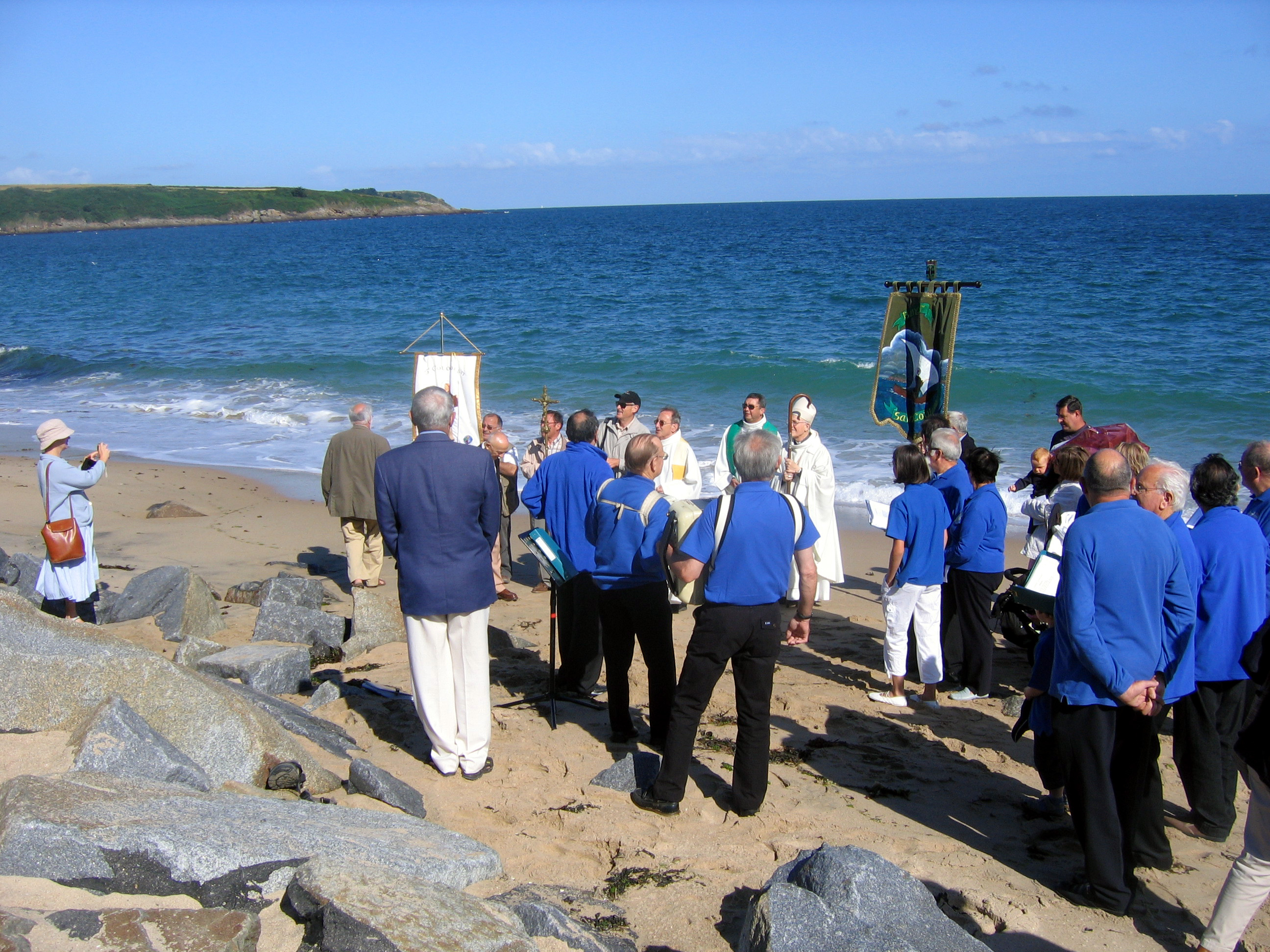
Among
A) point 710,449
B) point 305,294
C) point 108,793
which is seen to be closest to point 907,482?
point 108,793

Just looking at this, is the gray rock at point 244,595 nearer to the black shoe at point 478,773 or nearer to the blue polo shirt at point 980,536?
the black shoe at point 478,773

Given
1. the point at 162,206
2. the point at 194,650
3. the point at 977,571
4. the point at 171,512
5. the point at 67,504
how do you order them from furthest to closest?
the point at 162,206 < the point at 171,512 < the point at 67,504 < the point at 977,571 < the point at 194,650

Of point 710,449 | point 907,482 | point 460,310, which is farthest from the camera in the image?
point 460,310

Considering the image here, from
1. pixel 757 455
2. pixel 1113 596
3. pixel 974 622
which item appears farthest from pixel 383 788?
pixel 974 622

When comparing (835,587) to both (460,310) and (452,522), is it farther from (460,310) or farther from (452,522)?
(460,310)

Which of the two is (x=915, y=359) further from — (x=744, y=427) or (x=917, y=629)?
(x=917, y=629)

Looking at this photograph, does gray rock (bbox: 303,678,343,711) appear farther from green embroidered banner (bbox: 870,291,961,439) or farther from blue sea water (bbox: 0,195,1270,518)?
blue sea water (bbox: 0,195,1270,518)

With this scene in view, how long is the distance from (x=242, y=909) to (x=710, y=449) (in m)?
12.0

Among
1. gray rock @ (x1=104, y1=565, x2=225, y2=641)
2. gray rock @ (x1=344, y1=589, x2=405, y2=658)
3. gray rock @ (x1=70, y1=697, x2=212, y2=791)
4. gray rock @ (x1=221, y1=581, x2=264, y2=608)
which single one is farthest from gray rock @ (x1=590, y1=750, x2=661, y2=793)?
gray rock @ (x1=221, y1=581, x2=264, y2=608)

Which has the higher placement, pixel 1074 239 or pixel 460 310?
pixel 1074 239

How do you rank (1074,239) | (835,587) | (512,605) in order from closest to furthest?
(512,605)
(835,587)
(1074,239)

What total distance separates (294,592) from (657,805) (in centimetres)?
383

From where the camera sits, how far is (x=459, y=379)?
29.3ft

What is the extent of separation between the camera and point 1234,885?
3.09 metres
